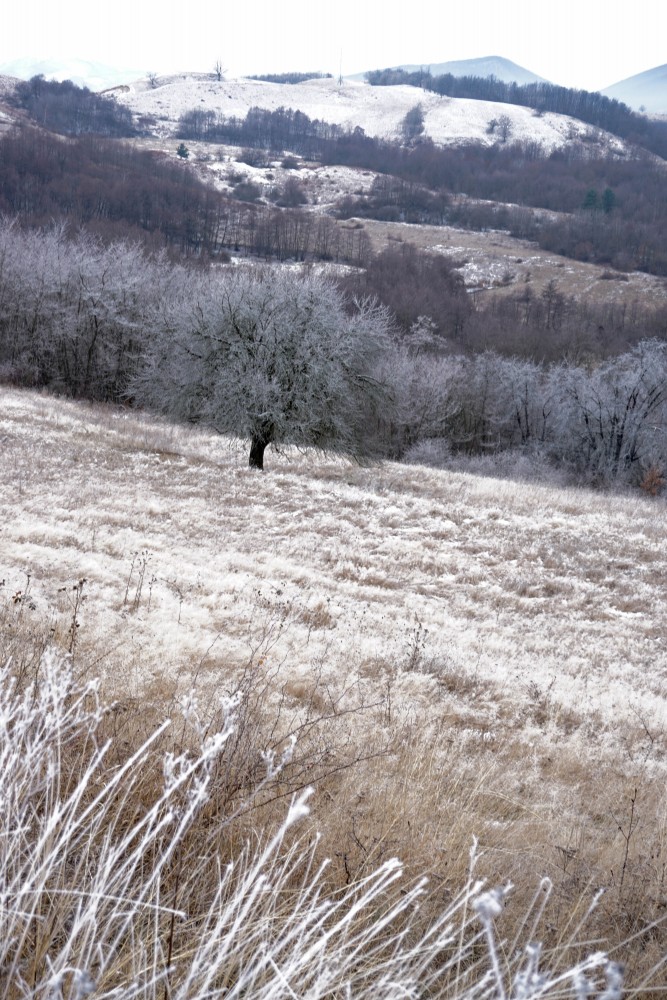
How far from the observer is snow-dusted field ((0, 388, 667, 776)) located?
7.42 meters

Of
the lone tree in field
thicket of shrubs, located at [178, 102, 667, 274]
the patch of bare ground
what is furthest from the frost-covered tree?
thicket of shrubs, located at [178, 102, 667, 274]

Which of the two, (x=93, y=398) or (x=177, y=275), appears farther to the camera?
(x=177, y=275)

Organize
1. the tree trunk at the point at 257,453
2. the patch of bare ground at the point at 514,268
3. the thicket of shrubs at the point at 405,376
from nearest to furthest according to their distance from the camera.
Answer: the tree trunk at the point at 257,453, the thicket of shrubs at the point at 405,376, the patch of bare ground at the point at 514,268

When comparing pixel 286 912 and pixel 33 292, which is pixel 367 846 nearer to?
pixel 286 912

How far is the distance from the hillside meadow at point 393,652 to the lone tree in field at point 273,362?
7.03 ft

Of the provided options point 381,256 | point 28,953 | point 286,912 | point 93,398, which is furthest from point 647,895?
point 381,256

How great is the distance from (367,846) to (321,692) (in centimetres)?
334

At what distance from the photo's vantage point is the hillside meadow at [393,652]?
329cm

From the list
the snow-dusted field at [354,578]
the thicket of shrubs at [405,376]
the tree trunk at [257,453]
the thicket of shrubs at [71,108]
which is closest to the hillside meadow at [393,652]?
the snow-dusted field at [354,578]

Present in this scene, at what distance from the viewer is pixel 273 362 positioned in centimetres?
2370

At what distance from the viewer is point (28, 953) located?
200 cm

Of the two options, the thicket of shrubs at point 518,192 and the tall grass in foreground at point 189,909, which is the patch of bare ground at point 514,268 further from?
the tall grass in foreground at point 189,909

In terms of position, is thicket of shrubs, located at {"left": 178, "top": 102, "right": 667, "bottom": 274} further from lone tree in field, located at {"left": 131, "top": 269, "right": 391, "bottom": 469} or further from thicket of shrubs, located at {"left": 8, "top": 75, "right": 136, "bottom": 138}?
lone tree in field, located at {"left": 131, "top": 269, "right": 391, "bottom": 469}

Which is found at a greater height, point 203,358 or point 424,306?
point 424,306
